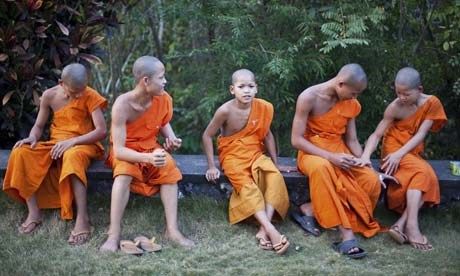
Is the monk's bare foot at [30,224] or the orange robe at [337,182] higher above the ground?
the orange robe at [337,182]

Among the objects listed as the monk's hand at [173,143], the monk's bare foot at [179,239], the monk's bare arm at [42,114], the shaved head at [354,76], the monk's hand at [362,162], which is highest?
the shaved head at [354,76]

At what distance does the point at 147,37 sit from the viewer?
311 inches

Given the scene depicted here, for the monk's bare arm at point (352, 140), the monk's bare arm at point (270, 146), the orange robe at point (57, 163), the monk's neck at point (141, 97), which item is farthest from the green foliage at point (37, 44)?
the monk's bare arm at point (352, 140)

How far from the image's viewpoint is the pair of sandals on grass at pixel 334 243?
4605mm

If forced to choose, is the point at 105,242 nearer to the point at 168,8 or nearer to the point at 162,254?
the point at 162,254

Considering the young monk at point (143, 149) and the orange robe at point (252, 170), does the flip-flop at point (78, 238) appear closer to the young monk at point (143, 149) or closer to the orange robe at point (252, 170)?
the young monk at point (143, 149)

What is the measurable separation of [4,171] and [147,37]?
119 inches

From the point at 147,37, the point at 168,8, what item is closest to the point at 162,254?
the point at 168,8

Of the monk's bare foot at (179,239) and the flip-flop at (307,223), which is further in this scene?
the flip-flop at (307,223)

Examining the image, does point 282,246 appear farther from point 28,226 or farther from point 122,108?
point 28,226

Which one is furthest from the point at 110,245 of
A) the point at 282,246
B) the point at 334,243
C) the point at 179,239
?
the point at 334,243

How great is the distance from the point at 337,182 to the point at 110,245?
56.4 inches

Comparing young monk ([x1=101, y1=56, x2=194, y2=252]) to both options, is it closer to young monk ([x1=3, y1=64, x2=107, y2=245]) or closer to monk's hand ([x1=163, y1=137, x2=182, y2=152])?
monk's hand ([x1=163, y1=137, x2=182, y2=152])

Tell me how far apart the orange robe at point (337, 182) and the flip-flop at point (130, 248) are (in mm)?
1120
